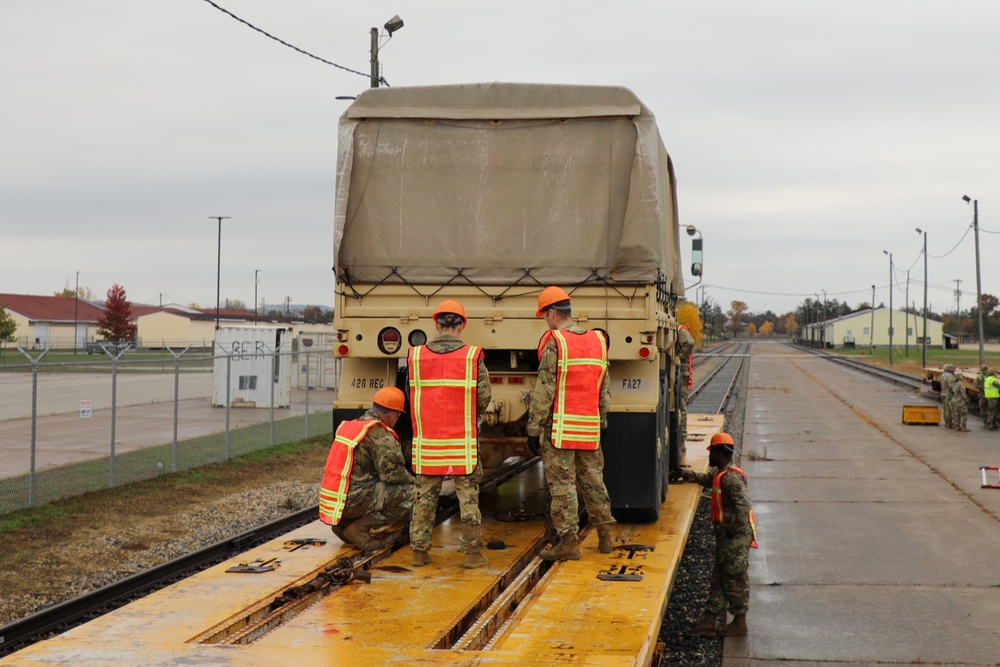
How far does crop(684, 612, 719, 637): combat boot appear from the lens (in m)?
7.56

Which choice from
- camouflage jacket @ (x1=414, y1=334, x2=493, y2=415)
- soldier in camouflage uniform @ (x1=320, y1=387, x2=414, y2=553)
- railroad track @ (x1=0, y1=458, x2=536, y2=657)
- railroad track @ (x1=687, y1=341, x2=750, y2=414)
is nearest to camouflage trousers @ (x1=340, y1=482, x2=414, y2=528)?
soldier in camouflage uniform @ (x1=320, y1=387, x2=414, y2=553)

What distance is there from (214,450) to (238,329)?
11750mm

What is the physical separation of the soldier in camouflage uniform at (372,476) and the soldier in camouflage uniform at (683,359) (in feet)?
13.8

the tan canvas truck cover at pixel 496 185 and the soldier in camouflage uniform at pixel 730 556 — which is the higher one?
the tan canvas truck cover at pixel 496 185

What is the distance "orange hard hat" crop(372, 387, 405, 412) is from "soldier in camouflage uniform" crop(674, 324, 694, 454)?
13.8 feet

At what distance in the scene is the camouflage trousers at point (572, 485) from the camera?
278 inches

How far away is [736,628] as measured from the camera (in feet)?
25.0

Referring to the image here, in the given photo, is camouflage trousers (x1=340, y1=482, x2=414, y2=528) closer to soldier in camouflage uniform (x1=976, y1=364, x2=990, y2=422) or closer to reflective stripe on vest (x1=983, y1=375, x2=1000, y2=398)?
reflective stripe on vest (x1=983, y1=375, x2=1000, y2=398)

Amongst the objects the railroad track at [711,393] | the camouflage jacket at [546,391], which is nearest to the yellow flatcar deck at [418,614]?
the camouflage jacket at [546,391]

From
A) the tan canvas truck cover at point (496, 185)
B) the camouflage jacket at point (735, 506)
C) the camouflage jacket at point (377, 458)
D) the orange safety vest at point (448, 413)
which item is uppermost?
the tan canvas truck cover at point (496, 185)

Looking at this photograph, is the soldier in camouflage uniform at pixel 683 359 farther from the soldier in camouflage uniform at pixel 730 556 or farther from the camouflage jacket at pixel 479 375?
the camouflage jacket at pixel 479 375

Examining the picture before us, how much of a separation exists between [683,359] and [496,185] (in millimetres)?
4576

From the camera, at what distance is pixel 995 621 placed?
7.91 m

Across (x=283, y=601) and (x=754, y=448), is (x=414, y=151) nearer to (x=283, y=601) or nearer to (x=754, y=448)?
(x=283, y=601)
